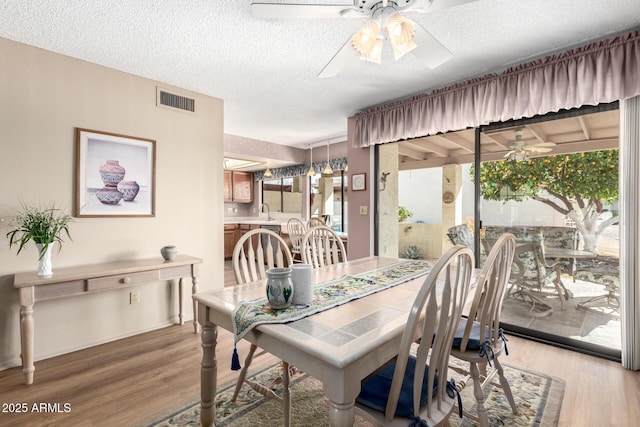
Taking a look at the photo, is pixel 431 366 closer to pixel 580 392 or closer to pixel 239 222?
pixel 580 392

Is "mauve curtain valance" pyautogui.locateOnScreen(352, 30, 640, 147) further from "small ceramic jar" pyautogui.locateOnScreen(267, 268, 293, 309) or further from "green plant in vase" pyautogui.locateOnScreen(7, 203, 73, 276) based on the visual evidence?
"green plant in vase" pyautogui.locateOnScreen(7, 203, 73, 276)

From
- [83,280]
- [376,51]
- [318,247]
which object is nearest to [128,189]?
[83,280]

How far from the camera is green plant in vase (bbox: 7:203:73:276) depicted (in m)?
2.19

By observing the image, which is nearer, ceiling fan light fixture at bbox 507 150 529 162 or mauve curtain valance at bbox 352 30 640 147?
mauve curtain valance at bbox 352 30 640 147

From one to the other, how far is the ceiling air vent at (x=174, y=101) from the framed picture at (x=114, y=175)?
42 centimetres

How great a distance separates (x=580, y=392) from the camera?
1.93 m

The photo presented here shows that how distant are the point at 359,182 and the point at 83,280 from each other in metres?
2.98

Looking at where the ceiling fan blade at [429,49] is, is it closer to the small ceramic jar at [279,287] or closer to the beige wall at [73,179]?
the small ceramic jar at [279,287]

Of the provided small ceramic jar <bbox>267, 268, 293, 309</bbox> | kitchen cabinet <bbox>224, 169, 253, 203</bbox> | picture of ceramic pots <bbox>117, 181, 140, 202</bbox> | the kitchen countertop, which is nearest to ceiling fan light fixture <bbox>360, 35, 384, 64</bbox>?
small ceramic jar <bbox>267, 268, 293, 309</bbox>

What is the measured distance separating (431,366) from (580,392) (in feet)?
5.38

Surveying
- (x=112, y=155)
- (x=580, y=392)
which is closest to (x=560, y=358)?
(x=580, y=392)

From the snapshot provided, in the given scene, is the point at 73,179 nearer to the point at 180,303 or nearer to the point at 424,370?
the point at 180,303

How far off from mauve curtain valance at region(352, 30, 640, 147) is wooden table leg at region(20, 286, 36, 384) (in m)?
3.40

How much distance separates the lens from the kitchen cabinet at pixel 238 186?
722 cm
